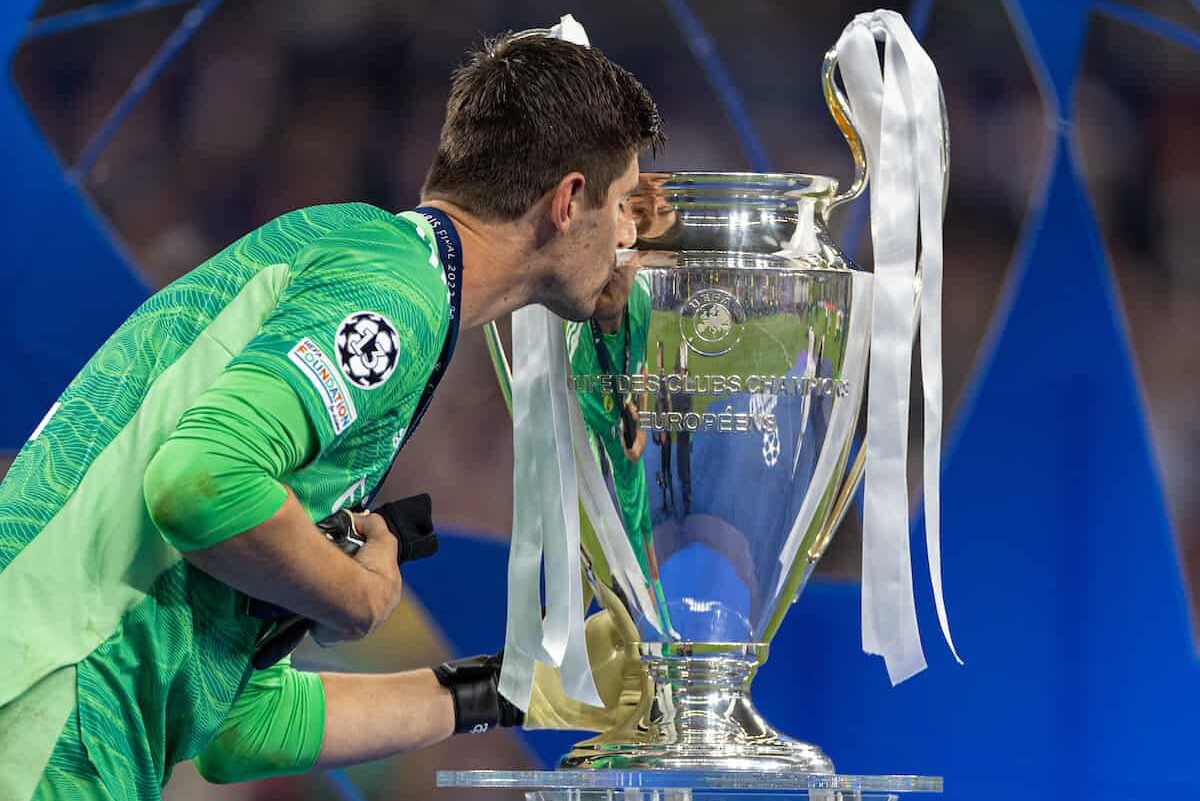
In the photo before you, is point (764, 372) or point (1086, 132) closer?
point (764, 372)

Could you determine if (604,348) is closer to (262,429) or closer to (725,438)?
(725,438)

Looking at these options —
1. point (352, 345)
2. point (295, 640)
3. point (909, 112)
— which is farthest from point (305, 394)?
point (909, 112)

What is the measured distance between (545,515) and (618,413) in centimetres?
A: 11

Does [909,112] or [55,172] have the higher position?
[55,172]

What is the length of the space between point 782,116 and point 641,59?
0.20 meters

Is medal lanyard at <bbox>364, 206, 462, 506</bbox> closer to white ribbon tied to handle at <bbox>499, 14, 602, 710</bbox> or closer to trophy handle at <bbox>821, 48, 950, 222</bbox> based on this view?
white ribbon tied to handle at <bbox>499, 14, 602, 710</bbox>

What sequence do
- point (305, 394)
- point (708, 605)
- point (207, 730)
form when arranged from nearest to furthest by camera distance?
1. point (305, 394)
2. point (207, 730)
3. point (708, 605)

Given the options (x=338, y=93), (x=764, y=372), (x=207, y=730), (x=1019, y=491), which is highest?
(x=338, y=93)

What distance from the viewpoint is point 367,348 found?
952mm

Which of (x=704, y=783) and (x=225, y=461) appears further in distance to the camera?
(x=704, y=783)

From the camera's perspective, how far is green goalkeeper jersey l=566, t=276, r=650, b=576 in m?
1.16

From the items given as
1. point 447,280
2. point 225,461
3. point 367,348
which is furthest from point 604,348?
point 225,461

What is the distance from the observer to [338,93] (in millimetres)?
1964

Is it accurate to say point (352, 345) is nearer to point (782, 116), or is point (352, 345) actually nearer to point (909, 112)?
point (909, 112)
